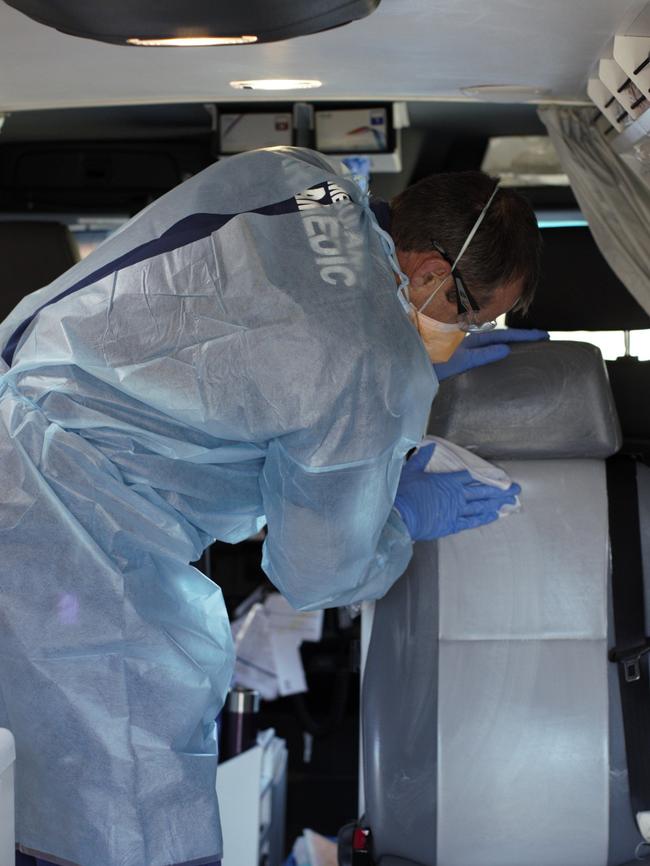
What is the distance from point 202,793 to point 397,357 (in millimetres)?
695

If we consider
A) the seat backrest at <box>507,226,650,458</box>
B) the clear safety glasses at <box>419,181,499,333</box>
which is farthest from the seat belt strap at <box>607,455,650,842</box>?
the clear safety glasses at <box>419,181,499,333</box>

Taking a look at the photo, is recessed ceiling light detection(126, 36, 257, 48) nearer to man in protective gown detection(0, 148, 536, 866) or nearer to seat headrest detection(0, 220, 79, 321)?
man in protective gown detection(0, 148, 536, 866)

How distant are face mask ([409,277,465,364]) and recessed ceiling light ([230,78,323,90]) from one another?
0.76m

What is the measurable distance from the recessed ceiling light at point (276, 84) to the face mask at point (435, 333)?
757mm

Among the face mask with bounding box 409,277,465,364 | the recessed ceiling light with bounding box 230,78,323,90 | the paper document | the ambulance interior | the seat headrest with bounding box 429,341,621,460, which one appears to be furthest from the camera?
the paper document

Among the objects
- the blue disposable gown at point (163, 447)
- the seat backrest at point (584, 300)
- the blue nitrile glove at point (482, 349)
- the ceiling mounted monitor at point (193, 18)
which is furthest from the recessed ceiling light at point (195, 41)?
the seat backrest at point (584, 300)

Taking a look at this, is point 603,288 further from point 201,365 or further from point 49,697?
point 49,697

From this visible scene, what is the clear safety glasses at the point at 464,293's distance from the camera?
5.59ft

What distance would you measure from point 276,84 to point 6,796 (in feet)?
5.32

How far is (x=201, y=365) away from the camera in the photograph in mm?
1544

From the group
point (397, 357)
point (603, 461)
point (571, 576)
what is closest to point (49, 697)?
point (397, 357)

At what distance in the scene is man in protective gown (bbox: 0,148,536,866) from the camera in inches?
60.6

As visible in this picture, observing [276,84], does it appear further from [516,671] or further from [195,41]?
[516,671]

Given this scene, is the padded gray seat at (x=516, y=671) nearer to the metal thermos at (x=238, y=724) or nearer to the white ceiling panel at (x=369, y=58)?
the white ceiling panel at (x=369, y=58)
